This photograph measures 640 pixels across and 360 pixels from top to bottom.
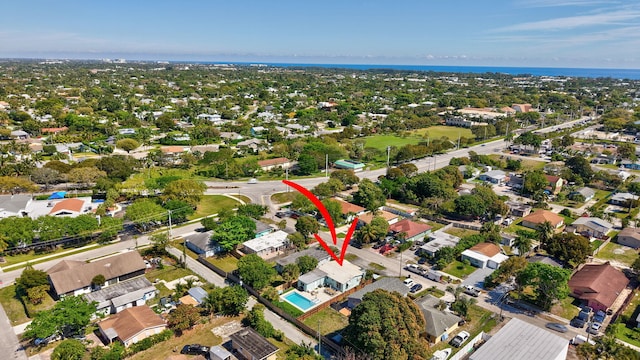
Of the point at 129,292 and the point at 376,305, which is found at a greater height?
the point at 376,305

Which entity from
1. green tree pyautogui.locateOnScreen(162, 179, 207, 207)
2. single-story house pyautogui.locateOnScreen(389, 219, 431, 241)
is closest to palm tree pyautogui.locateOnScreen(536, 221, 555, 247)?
single-story house pyautogui.locateOnScreen(389, 219, 431, 241)

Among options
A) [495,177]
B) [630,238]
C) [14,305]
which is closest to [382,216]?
Result: [630,238]

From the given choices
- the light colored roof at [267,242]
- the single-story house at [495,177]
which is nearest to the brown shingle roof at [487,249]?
the light colored roof at [267,242]

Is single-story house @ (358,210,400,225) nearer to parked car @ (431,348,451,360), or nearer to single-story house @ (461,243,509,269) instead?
single-story house @ (461,243,509,269)

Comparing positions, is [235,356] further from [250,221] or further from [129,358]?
[250,221]

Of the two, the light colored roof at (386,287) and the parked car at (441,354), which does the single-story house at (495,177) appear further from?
the parked car at (441,354)

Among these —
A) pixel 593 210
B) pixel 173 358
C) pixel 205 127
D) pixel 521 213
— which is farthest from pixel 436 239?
pixel 205 127
